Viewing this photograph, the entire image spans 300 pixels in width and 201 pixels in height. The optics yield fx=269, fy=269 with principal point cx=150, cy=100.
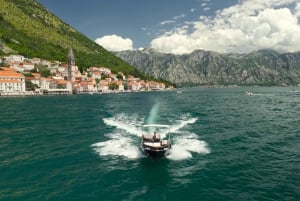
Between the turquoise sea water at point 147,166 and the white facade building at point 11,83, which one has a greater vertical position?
the white facade building at point 11,83

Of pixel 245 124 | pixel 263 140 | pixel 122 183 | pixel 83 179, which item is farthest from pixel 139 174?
pixel 245 124

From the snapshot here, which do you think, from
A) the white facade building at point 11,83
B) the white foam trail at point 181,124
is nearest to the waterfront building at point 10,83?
the white facade building at point 11,83

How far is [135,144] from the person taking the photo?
142 feet

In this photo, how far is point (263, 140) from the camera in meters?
45.6

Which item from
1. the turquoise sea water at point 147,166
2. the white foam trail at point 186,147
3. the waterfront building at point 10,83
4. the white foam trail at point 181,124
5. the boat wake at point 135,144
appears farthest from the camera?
the waterfront building at point 10,83

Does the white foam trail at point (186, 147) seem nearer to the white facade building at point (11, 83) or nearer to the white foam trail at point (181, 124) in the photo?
the white foam trail at point (181, 124)

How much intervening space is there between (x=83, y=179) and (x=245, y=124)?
44829 millimetres

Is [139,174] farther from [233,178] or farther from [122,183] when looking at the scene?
[233,178]

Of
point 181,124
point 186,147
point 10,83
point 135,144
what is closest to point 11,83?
point 10,83

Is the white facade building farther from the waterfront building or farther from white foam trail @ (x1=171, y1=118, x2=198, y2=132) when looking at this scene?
white foam trail @ (x1=171, y1=118, x2=198, y2=132)

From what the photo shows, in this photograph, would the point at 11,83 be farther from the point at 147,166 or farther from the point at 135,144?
the point at 147,166

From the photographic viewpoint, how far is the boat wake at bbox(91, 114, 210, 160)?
37.3 meters

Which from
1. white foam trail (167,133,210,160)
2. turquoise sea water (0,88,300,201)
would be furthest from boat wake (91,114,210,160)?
turquoise sea water (0,88,300,201)

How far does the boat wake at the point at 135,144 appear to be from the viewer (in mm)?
37281
